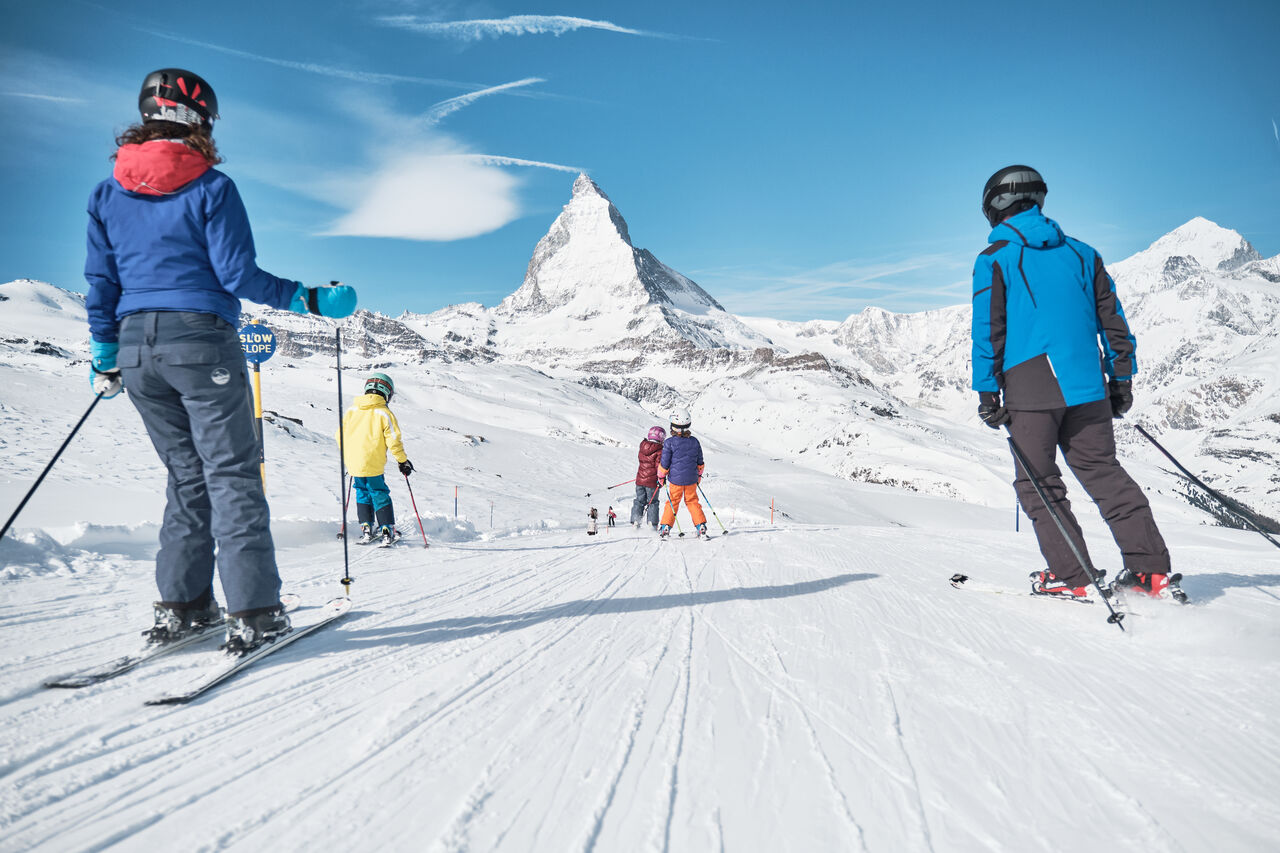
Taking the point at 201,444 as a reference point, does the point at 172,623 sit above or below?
below

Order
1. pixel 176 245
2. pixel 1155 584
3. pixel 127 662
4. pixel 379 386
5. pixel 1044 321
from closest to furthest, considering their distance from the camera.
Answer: pixel 127 662 → pixel 176 245 → pixel 1155 584 → pixel 1044 321 → pixel 379 386

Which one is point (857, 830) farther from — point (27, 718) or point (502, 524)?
point (502, 524)

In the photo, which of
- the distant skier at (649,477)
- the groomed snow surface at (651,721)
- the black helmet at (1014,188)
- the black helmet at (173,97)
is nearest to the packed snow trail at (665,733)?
the groomed snow surface at (651,721)

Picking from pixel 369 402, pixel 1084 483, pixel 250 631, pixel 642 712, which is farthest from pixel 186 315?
pixel 1084 483

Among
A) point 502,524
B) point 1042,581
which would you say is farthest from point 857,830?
point 502,524

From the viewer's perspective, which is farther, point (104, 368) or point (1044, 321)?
point (1044, 321)

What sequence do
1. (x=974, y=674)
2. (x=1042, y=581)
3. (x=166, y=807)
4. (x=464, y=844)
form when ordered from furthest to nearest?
(x=1042, y=581) → (x=974, y=674) → (x=166, y=807) → (x=464, y=844)

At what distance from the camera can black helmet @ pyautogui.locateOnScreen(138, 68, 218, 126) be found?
2566 mm

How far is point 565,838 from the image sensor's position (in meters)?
1.42

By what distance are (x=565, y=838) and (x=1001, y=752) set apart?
4.33 ft

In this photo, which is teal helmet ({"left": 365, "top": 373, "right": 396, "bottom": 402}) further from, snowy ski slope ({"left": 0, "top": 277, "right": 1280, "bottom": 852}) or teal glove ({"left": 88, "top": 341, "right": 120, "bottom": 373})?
teal glove ({"left": 88, "top": 341, "right": 120, "bottom": 373})

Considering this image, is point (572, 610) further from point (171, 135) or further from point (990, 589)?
point (171, 135)

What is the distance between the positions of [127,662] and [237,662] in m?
0.43

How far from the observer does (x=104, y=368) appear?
277 centimetres
